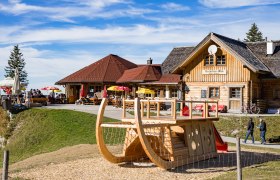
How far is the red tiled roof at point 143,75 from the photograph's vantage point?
133 feet

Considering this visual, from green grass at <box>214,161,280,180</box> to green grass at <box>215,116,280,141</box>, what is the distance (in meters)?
9.85

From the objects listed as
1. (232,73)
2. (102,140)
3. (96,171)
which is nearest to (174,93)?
(232,73)

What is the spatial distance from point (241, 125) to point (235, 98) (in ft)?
20.0

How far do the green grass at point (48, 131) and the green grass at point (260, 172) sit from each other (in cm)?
1015

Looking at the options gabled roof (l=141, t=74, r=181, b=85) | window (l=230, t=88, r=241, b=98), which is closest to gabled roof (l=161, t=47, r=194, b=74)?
gabled roof (l=141, t=74, r=181, b=85)

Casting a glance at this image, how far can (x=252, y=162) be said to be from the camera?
14.9 metres

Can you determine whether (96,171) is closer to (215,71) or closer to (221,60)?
(215,71)

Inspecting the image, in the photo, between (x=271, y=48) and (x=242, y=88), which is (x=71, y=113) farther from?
(x=271, y=48)

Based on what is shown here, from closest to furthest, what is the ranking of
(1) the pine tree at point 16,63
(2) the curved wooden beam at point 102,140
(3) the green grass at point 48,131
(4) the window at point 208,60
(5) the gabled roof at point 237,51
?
(2) the curved wooden beam at point 102,140 → (3) the green grass at point 48,131 → (5) the gabled roof at point 237,51 → (4) the window at point 208,60 → (1) the pine tree at point 16,63

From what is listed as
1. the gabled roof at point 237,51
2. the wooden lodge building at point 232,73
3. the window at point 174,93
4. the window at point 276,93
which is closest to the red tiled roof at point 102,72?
the window at point 174,93

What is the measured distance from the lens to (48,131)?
26516 mm

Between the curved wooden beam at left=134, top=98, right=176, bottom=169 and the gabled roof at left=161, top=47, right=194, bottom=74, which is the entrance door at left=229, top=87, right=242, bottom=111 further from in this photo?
the curved wooden beam at left=134, top=98, right=176, bottom=169

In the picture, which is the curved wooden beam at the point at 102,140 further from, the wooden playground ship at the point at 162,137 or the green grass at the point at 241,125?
the green grass at the point at 241,125

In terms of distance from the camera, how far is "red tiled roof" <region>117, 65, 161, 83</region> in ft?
133
